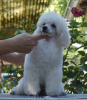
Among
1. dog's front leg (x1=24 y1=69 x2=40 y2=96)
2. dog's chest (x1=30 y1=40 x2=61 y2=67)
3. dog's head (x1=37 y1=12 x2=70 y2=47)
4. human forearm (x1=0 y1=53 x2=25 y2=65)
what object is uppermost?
dog's head (x1=37 y1=12 x2=70 y2=47)

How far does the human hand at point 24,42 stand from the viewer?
1.10 m

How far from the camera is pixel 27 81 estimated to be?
3.88 ft

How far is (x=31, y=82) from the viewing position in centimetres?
118

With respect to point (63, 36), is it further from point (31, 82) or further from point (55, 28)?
point (31, 82)

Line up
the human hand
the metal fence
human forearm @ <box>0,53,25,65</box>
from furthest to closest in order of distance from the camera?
the metal fence
human forearm @ <box>0,53,25,65</box>
the human hand

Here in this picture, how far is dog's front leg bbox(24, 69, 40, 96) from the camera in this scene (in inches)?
46.3

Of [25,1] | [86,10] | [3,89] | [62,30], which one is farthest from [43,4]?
[62,30]

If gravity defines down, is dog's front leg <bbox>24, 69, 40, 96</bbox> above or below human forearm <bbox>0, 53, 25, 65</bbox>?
below

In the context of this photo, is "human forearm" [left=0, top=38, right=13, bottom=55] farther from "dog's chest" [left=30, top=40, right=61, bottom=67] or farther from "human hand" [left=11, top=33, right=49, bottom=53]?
"dog's chest" [left=30, top=40, right=61, bottom=67]

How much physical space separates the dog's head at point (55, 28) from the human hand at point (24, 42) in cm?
9

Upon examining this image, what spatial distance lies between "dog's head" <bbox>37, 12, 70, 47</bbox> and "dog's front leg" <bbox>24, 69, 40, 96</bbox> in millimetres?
218

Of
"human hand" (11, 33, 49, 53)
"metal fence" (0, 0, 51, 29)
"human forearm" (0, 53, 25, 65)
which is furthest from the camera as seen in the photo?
"metal fence" (0, 0, 51, 29)

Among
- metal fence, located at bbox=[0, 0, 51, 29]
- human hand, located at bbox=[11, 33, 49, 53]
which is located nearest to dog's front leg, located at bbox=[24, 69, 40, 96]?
human hand, located at bbox=[11, 33, 49, 53]

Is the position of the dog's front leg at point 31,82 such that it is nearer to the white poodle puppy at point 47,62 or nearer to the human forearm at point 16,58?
the white poodle puppy at point 47,62
